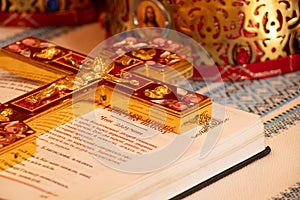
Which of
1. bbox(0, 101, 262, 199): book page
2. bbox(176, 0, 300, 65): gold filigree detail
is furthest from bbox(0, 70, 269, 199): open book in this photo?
bbox(176, 0, 300, 65): gold filigree detail

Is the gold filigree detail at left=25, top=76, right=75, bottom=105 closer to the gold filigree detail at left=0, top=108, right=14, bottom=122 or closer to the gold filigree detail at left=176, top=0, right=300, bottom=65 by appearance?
the gold filigree detail at left=0, top=108, right=14, bottom=122

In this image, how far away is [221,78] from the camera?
867mm

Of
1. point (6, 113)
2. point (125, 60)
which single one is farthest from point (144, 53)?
point (6, 113)

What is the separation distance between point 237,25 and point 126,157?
240 millimetres

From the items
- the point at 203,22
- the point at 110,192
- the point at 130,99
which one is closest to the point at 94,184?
the point at 110,192

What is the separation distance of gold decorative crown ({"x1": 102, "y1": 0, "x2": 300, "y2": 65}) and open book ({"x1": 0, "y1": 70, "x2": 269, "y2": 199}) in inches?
5.8

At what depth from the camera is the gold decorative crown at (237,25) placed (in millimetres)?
835

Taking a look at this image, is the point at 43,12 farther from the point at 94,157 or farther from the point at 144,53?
the point at 94,157

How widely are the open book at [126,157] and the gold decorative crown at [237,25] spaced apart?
15 centimetres

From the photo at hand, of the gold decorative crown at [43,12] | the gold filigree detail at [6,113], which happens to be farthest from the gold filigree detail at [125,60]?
the gold decorative crown at [43,12]

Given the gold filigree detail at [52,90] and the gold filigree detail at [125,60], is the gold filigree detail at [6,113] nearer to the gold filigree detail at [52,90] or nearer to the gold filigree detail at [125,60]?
the gold filigree detail at [52,90]

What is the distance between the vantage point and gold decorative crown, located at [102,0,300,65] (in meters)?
0.83

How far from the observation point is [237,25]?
0.84 metres

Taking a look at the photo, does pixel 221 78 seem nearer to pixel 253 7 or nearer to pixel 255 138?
pixel 253 7
